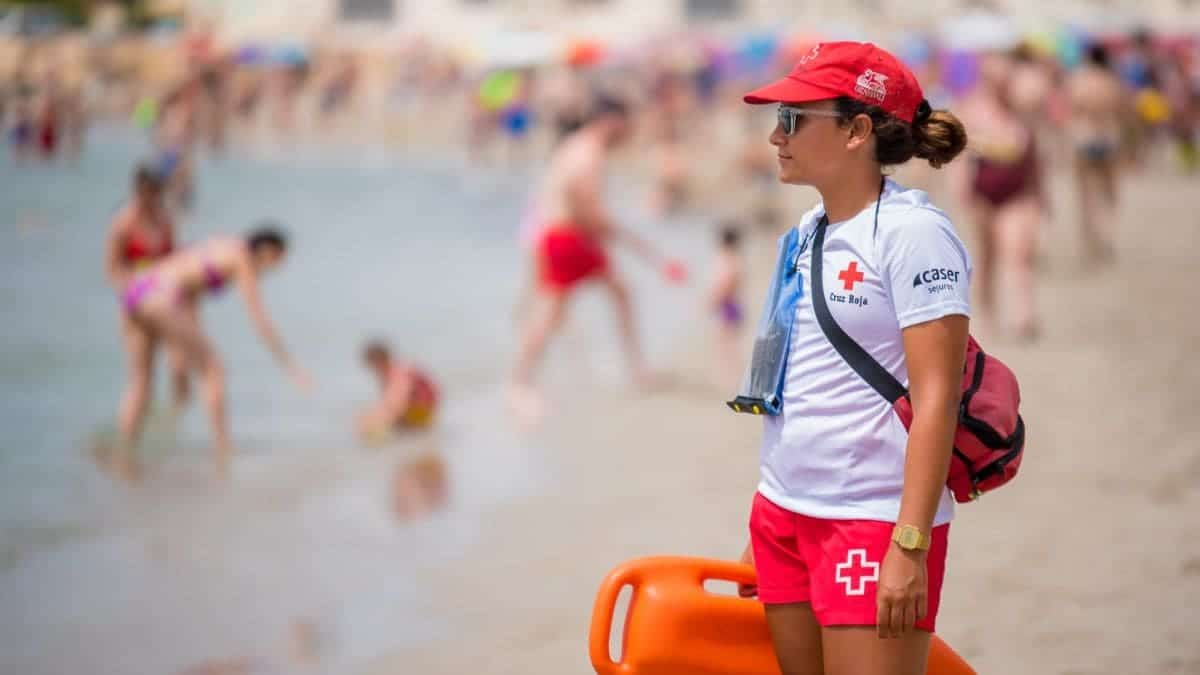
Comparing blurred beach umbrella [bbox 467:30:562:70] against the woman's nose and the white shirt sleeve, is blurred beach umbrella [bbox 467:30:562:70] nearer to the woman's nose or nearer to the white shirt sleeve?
the woman's nose

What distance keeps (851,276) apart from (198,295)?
640 centimetres

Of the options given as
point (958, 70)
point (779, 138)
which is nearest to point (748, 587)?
point (779, 138)

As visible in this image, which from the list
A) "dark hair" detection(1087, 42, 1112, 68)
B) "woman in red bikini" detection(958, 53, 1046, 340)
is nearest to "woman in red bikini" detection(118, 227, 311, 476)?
"woman in red bikini" detection(958, 53, 1046, 340)

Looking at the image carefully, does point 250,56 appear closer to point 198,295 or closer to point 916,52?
point 916,52

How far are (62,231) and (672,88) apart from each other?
45.1ft

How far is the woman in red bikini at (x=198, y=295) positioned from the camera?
802 centimetres

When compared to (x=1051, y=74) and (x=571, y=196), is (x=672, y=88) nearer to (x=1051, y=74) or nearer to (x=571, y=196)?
(x=1051, y=74)

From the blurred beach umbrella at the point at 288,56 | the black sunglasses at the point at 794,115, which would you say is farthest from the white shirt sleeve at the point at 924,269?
the blurred beach umbrella at the point at 288,56

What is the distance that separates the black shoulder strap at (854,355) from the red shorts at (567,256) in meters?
6.26

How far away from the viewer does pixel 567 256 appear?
8547mm

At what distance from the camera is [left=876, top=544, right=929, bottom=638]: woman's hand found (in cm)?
218

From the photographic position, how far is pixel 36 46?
41281mm

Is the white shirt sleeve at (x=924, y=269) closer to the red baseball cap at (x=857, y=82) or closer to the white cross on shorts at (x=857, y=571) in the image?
the red baseball cap at (x=857, y=82)

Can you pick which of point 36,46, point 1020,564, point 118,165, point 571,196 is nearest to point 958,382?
point 1020,564
